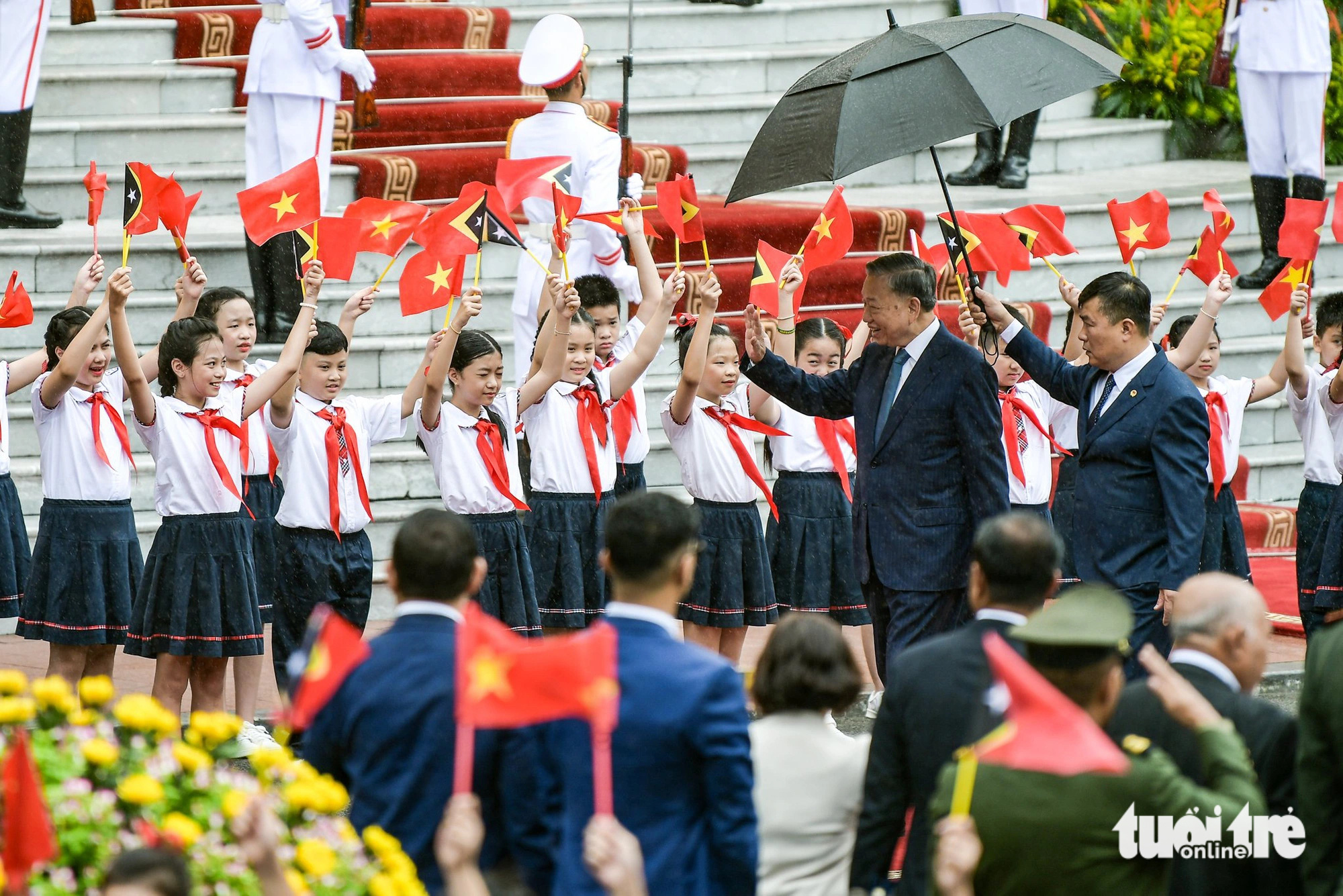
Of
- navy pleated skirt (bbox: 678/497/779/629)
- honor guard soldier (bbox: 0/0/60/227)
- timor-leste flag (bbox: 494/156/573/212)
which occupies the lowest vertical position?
navy pleated skirt (bbox: 678/497/779/629)

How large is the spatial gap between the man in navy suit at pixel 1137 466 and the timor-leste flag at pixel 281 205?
3.14 metres

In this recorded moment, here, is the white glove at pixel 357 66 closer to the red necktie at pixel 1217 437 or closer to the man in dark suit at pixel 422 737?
the red necktie at pixel 1217 437

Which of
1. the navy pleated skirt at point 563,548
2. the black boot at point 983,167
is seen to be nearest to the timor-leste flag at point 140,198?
the navy pleated skirt at point 563,548

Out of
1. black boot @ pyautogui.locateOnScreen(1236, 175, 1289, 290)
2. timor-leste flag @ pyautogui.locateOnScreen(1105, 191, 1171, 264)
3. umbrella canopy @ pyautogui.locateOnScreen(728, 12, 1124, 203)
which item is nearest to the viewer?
umbrella canopy @ pyautogui.locateOnScreen(728, 12, 1124, 203)

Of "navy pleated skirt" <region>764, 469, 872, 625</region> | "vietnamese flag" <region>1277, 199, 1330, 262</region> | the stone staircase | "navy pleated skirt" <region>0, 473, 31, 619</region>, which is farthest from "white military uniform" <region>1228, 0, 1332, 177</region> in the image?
"navy pleated skirt" <region>0, 473, 31, 619</region>

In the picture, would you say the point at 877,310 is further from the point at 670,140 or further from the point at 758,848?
the point at 670,140

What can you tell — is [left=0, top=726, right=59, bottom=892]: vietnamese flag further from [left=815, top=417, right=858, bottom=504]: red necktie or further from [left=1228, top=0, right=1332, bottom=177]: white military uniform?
[left=1228, top=0, right=1332, bottom=177]: white military uniform

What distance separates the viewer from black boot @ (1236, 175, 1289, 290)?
11.6m

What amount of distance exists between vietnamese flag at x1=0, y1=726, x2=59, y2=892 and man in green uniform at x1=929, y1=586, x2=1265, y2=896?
1.46m

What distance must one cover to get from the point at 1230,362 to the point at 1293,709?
4571 mm

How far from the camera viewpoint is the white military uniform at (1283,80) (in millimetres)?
11383

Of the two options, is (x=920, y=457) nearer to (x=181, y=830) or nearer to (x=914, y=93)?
(x=914, y=93)

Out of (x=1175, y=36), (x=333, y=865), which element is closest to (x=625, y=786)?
(x=333, y=865)

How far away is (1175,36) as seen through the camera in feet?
46.4
